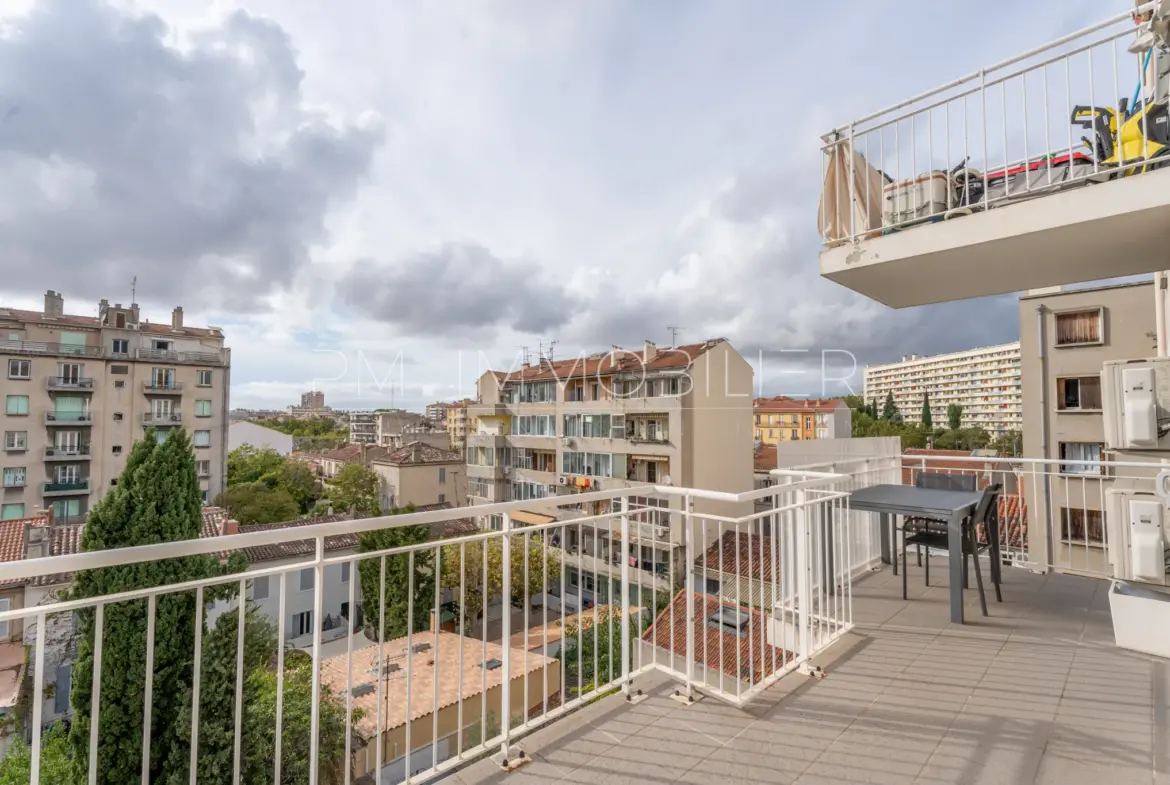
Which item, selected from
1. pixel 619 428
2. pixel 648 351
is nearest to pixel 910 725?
pixel 619 428

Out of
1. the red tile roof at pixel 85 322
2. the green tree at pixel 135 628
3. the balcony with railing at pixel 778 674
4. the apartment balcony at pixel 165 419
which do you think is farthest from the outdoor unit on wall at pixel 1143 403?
the red tile roof at pixel 85 322

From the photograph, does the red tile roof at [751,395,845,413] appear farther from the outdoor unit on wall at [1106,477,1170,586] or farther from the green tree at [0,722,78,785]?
the outdoor unit on wall at [1106,477,1170,586]

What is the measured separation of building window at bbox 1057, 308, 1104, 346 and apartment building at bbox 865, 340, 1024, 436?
7389 cm

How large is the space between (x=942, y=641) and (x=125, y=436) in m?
36.2

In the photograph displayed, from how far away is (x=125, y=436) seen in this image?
28.3 m

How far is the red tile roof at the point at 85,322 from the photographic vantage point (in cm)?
2691

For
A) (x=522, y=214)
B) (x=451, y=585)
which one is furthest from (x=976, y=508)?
(x=522, y=214)

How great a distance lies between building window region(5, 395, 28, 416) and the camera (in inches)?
989

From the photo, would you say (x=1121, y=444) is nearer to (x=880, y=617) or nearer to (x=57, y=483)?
(x=880, y=617)

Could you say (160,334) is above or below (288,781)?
above

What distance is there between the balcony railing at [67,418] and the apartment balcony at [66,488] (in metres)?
2.92

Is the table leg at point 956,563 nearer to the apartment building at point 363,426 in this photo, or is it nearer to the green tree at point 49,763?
the green tree at point 49,763

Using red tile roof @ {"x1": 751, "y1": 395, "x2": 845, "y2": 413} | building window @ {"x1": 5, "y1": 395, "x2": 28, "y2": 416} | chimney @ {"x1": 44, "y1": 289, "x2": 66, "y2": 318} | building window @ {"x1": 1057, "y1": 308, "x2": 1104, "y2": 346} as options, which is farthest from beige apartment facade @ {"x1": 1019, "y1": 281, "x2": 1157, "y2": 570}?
chimney @ {"x1": 44, "y1": 289, "x2": 66, "y2": 318}

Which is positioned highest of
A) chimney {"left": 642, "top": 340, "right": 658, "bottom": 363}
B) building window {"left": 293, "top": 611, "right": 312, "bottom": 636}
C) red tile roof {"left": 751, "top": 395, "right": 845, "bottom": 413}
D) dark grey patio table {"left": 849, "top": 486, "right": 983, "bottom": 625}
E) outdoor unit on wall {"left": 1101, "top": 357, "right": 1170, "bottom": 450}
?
chimney {"left": 642, "top": 340, "right": 658, "bottom": 363}
